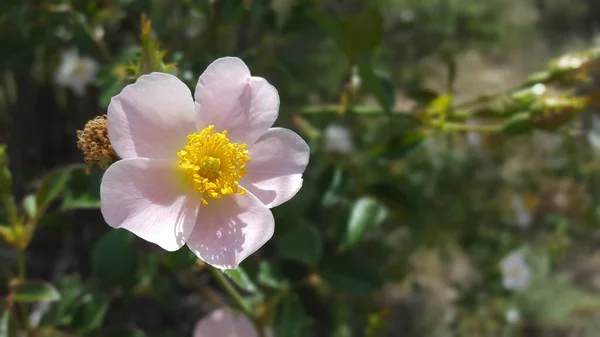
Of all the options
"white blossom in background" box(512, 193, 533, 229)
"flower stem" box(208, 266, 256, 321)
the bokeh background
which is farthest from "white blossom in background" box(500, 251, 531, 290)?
"flower stem" box(208, 266, 256, 321)

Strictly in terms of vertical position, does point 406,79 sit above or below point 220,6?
above

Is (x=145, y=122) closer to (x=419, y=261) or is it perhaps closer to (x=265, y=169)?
(x=265, y=169)

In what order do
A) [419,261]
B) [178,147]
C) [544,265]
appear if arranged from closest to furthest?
[178,147]
[544,265]
[419,261]

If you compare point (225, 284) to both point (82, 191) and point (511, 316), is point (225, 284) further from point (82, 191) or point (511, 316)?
point (511, 316)

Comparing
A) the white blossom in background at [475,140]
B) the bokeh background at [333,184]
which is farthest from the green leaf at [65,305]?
the white blossom in background at [475,140]

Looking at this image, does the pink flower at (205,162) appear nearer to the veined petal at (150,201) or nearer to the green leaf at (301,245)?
the veined petal at (150,201)

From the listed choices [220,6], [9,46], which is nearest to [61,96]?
[9,46]
